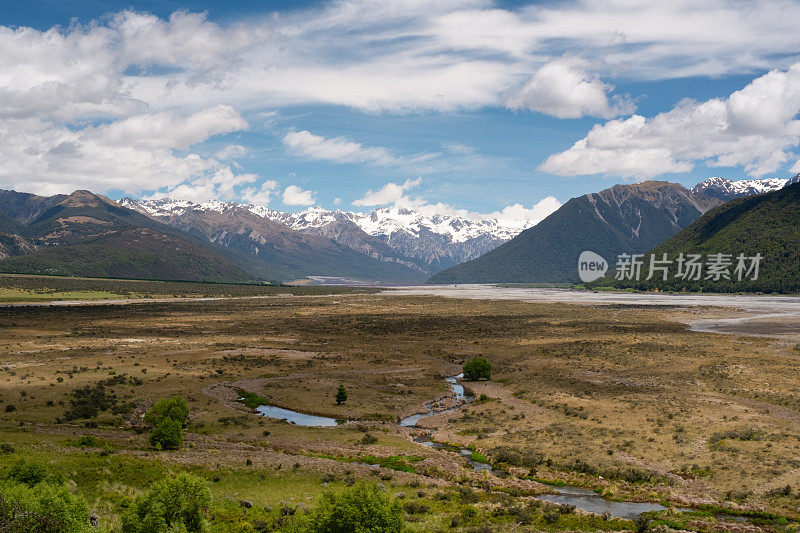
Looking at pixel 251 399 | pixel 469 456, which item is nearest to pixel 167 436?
pixel 251 399

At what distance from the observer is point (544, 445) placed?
120 feet

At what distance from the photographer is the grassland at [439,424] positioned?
2683 centimetres

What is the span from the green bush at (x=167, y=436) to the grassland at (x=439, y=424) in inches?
25.8

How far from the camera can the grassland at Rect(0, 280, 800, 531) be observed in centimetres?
2683

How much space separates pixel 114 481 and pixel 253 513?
7712 millimetres

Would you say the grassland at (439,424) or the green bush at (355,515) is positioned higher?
the green bush at (355,515)

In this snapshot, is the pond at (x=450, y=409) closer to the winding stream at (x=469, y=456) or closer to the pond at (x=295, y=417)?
the winding stream at (x=469, y=456)

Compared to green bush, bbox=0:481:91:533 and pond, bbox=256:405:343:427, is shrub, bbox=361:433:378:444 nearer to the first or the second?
pond, bbox=256:405:343:427

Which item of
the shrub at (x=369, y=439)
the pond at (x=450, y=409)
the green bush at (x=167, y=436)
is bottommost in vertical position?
the pond at (x=450, y=409)

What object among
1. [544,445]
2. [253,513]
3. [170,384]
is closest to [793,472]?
[544,445]

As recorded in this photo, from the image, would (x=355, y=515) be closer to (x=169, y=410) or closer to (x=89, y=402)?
(x=169, y=410)

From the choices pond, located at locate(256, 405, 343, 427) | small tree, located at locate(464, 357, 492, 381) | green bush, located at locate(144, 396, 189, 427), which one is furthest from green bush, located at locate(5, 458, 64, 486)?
small tree, located at locate(464, 357, 492, 381)

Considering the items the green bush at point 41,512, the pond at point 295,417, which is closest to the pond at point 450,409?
the pond at point 295,417

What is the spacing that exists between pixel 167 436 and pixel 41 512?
53.5 feet
